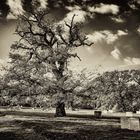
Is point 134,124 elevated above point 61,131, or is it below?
above

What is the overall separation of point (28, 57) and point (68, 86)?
29.1 feet

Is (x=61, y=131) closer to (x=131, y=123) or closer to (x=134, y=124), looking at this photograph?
(x=131, y=123)

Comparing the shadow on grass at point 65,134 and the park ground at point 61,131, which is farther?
the park ground at point 61,131

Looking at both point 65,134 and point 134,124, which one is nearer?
point 65,134

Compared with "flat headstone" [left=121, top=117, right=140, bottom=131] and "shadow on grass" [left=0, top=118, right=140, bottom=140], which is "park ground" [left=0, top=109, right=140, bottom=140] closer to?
"shadow on grass" [left=0, top=118, right=140, bottom=140]

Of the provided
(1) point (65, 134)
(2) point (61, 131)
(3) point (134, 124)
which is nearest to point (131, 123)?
(3) point (134, 124)

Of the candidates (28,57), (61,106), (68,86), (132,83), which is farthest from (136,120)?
(132,83)

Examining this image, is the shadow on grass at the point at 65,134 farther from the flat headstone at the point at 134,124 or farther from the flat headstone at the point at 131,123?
the flat headstone at the point at 134,124

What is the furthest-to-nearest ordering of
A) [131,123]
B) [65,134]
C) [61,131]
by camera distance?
[131,123] → [61,131] → [65,134]

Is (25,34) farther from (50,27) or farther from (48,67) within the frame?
(48,67)

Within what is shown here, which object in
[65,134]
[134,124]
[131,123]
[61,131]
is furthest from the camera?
[131,123]

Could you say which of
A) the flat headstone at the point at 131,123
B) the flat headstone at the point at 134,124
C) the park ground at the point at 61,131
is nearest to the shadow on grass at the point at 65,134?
the park ground at the point at 61,131

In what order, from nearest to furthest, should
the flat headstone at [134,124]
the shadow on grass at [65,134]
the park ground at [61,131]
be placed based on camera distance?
1. the shadow on grass at [65,134]
2. the park ground at [61,131]
3. the flat headstone at [134,124]

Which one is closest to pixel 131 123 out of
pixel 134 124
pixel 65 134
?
pixel 134 124
